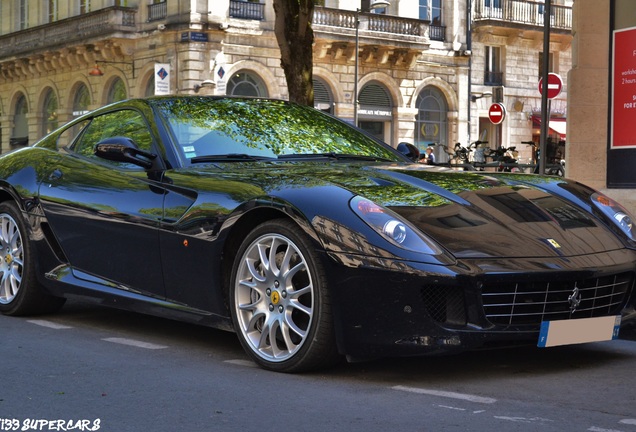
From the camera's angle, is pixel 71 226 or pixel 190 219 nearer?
pixel 190 219

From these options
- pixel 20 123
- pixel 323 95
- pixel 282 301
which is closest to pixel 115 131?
pixel 282 301

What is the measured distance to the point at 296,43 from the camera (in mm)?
14766

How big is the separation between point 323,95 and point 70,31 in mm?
9536

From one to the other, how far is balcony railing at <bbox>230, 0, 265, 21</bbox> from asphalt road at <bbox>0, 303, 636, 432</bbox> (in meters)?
32.5

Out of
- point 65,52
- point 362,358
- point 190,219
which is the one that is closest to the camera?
point 362,358

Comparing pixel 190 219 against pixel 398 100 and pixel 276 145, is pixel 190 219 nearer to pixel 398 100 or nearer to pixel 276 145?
pixel 276 145

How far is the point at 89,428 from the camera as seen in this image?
403 centimetres

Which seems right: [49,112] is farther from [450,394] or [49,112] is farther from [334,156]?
[450,394]

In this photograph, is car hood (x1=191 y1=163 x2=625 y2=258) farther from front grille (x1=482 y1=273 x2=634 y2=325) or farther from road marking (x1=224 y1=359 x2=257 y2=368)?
road marking (x1=224 y1=359 x2=257 y2=368)

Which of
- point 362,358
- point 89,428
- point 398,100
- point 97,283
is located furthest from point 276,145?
point 398,100

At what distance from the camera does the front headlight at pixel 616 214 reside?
5543mm

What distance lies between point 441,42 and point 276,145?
38919 mm

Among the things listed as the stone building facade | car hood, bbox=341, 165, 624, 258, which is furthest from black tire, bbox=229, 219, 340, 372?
the stone building facade

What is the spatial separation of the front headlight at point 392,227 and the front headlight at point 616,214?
119cm
